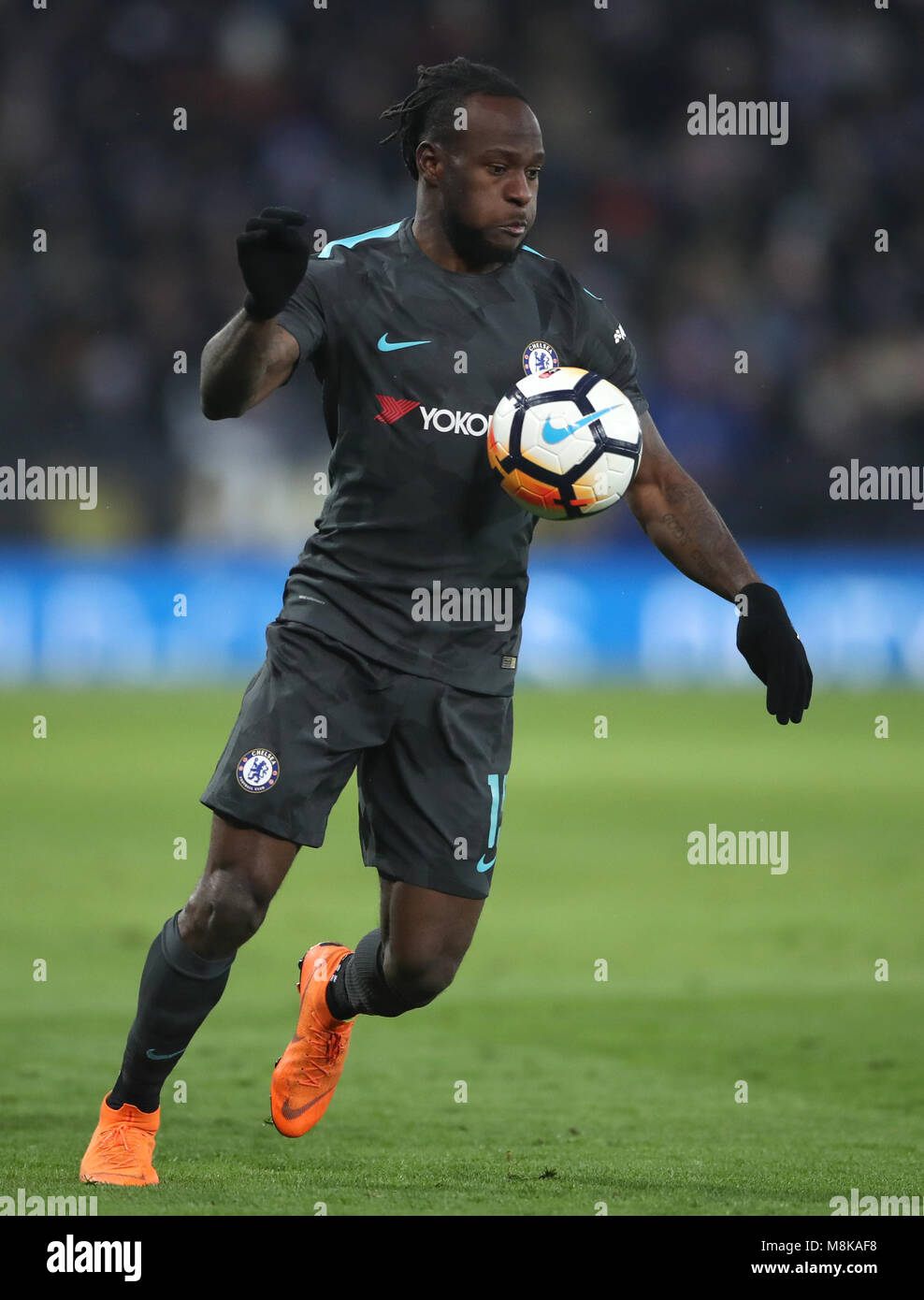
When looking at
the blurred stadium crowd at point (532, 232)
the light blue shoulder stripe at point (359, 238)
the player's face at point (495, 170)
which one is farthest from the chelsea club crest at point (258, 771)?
the blurred stadium crowd at point (532, 232)

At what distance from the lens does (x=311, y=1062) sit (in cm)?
489

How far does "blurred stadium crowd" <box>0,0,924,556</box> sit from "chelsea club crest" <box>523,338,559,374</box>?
12.1 metres

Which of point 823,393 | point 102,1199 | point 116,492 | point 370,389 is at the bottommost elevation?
point 102,1199

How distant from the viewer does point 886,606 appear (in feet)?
54.3

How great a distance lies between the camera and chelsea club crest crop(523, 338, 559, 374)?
4.53 metres

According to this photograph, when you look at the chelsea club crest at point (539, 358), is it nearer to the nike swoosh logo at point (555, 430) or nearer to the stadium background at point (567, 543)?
the nike swoosh logo at point (555, 430)

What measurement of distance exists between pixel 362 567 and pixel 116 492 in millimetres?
12442

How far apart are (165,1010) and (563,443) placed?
165 cm

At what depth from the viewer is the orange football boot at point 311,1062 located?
480cm

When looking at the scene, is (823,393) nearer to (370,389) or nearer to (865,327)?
(865,327)

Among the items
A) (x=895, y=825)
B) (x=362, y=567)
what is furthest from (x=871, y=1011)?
(x=895, y=825)

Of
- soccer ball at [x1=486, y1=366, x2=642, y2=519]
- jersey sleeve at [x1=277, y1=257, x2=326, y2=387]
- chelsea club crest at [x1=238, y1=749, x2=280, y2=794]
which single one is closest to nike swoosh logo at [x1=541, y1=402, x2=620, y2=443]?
soccer ball at [x1=486, y1=366, x2=642, y2=519]

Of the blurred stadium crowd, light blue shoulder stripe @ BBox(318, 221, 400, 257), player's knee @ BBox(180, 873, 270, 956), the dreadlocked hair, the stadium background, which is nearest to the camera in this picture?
player's knee @ BBox(180, 873, 270, 956)

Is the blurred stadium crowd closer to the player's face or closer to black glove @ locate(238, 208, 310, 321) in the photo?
the player's face
